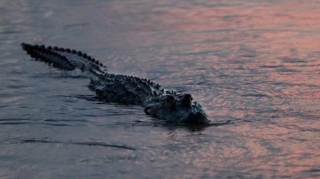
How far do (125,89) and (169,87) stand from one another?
0.72m

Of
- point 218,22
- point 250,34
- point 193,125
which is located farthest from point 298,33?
point 193,125

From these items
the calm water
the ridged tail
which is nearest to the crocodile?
the ridged tail

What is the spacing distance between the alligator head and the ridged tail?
8.35ft

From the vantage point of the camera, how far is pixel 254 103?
955cm

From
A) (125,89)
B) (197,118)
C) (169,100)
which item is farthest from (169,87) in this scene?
(197,118)

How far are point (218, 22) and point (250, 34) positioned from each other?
1368 mm

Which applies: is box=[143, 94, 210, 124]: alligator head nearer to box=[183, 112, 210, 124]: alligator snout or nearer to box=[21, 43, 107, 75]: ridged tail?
box=[183, 112, 210, 124]: alligator snout

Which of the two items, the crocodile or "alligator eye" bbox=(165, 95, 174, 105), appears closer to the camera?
the crocodile

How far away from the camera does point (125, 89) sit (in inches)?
406

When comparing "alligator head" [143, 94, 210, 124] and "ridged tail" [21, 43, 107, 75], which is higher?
"ridged tail" [21, 43, 107, 75]

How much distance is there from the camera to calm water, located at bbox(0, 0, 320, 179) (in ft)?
24.1

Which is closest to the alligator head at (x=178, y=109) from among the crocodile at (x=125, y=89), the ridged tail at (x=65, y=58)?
the crocodile at (x=125, y=89)

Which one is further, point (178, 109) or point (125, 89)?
point (125, 89)

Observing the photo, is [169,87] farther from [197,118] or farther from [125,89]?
[197,118]
